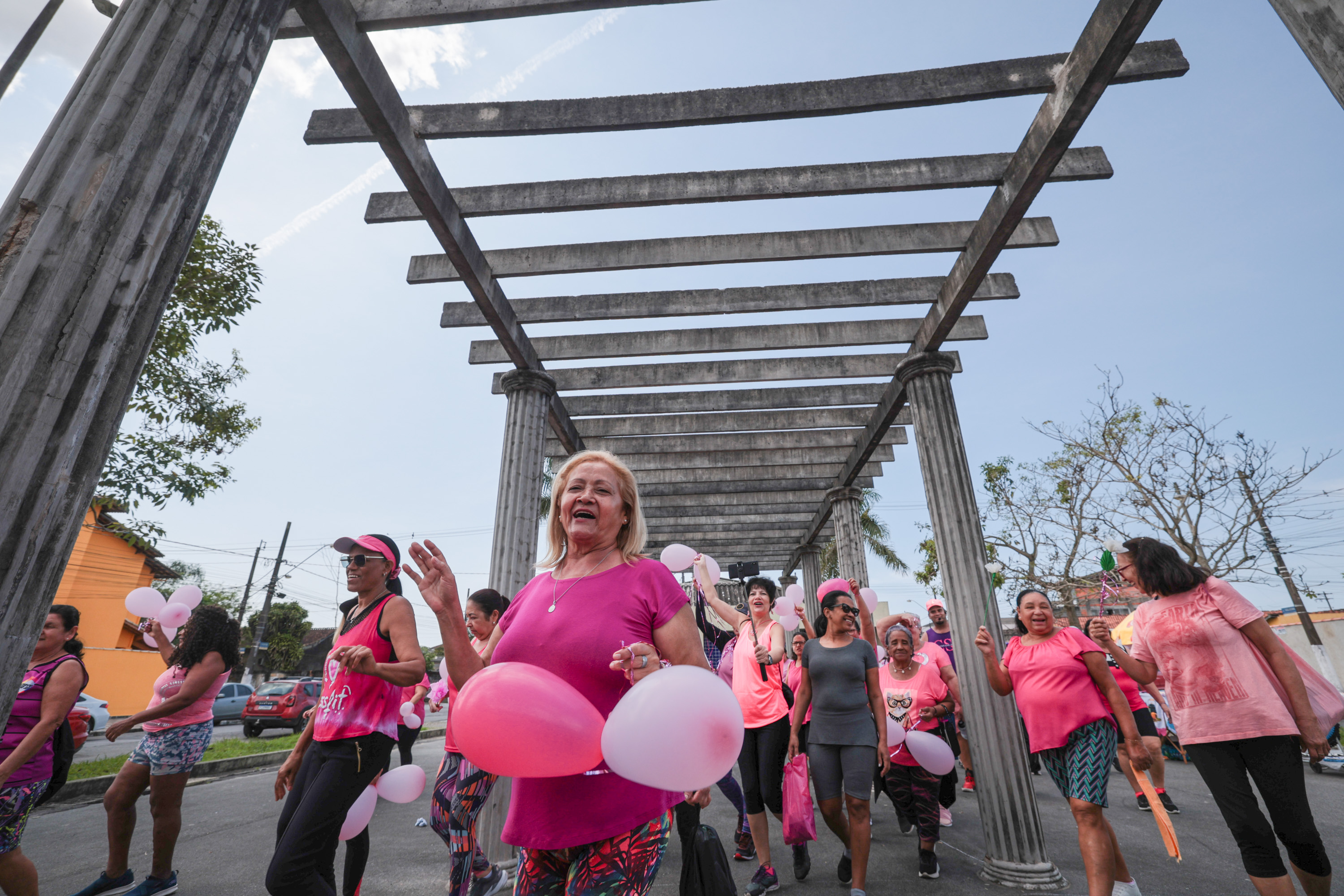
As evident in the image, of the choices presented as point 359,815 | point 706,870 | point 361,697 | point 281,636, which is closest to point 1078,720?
point 706,870

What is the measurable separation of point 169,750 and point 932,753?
5.11 meters

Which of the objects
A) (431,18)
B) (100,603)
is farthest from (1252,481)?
(100,603)

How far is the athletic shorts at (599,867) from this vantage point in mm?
1505

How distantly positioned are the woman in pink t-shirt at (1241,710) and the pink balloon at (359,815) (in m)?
4.07

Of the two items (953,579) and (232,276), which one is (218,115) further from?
(232,276)

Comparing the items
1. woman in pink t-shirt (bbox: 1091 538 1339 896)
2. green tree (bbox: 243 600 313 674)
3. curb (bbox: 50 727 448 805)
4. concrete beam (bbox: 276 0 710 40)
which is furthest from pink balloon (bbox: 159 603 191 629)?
green tree (bbox: 243 600 313 674)

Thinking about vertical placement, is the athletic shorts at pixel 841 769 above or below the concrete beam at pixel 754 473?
below

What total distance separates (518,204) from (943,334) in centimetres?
380

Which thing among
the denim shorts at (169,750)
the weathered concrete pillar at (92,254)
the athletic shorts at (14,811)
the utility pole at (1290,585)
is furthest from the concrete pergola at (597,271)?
the utility pole at (1290,585)

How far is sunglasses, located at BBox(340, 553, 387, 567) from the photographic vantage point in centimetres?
302

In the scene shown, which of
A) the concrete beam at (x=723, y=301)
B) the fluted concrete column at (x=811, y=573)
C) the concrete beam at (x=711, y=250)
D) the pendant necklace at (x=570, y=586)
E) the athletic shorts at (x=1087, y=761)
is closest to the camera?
the pendant necklace at (x=570, y=586)

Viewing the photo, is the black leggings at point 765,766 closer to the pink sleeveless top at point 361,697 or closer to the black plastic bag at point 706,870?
the pink sleeveless top at point 361,697

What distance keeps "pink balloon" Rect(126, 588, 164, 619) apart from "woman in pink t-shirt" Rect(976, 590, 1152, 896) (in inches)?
242

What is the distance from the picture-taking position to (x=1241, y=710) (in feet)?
9.64
